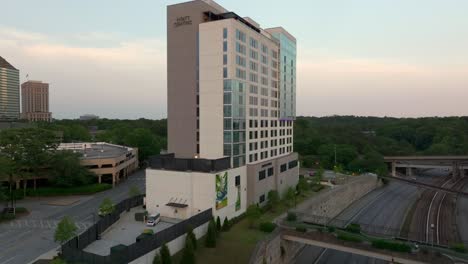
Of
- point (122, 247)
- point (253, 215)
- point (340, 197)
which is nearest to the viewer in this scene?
point (122, 247)

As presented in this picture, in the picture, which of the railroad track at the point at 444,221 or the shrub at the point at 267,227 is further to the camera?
the railroad track at the point at 444,221

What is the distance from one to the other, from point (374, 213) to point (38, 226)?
209 ft

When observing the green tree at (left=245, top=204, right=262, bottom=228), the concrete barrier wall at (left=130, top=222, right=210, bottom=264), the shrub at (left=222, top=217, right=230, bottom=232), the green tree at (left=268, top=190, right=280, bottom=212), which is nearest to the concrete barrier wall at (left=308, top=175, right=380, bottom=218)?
the green tree at (left=268, top=190, right=280, bottom=212)

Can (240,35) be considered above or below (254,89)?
above

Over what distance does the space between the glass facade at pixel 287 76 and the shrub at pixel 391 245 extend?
37.4 meters

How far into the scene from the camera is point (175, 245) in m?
36.9

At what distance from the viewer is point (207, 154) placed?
5200cm

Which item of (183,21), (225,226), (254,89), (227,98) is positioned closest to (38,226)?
(225,226)

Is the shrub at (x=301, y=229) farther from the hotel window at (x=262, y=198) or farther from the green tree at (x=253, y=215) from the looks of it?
the hotel window at (x=262, y=198)

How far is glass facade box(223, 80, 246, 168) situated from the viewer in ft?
167

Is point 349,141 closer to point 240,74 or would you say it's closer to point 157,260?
point 240,74

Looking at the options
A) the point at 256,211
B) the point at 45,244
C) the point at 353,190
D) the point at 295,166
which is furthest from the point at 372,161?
the point at 45,244

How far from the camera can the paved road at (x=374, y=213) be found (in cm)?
4897

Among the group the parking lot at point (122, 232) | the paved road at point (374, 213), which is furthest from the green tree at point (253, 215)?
the parking lot at point (122, 232)
